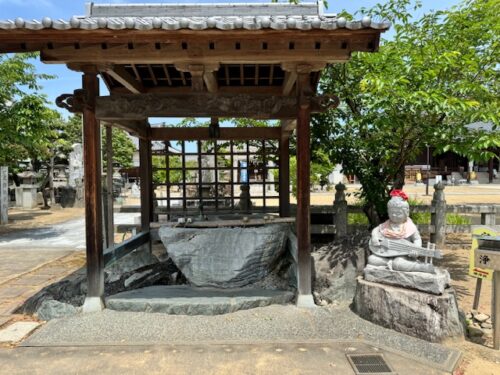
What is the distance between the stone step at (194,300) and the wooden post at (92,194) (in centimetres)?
26

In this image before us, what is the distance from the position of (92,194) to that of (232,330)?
253cm

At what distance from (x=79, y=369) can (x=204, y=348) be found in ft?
3.98

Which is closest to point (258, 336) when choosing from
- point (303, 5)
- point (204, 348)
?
point (204, 348)

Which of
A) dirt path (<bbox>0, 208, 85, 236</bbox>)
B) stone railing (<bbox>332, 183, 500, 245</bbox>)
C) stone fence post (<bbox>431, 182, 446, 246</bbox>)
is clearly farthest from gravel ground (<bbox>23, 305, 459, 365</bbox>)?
dirt path (<bbox>0, 208, 85, 236</bbox>)

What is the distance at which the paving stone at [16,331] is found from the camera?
416cm

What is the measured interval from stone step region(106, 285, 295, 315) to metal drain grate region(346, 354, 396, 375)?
161 centimetres

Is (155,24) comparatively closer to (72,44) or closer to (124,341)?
(72,44)

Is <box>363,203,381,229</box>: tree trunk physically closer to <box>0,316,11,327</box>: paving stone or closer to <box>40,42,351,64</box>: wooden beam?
<box>40,42,351,64</box>: wooden beam

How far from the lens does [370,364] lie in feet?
11.4

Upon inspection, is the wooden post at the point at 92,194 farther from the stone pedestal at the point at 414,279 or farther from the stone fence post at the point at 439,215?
the stone fence post at the point at 439,215

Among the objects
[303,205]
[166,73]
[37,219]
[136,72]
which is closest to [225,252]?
[303,205]

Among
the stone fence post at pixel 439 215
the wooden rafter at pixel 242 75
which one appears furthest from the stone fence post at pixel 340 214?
the wooden rafter at pixel 242 75

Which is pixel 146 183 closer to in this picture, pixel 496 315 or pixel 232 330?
pixel 232 330

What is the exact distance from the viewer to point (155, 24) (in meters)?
3.92
